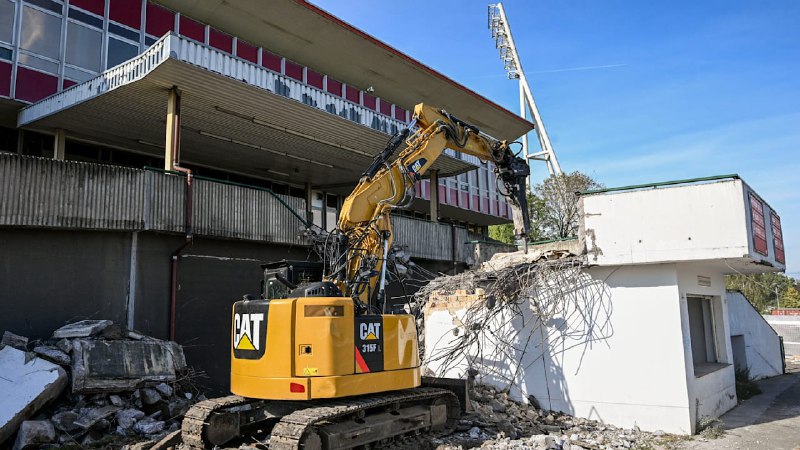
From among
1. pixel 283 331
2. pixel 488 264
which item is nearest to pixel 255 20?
pixel 488 264

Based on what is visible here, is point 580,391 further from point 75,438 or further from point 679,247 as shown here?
point 75,438

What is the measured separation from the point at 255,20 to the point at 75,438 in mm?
13601

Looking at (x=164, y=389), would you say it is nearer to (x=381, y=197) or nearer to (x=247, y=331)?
(x=247, y=331)

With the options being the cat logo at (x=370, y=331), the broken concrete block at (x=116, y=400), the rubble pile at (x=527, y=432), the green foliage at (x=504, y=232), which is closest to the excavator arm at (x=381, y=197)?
the cat logo at (x=370, y=331)

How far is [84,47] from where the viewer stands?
15.0 m

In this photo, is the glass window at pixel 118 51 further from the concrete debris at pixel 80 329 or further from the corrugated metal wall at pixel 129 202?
the concrete debris at pixel 80 329

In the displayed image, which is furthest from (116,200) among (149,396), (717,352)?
(717,352)

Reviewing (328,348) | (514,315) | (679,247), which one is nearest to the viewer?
(328,348)

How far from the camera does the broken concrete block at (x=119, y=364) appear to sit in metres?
9.15

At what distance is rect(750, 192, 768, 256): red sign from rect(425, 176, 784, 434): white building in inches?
1.0

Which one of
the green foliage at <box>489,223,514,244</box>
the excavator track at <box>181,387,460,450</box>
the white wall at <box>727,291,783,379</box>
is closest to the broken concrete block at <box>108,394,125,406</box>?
the excavator track at <box>181,387,460,450</box>

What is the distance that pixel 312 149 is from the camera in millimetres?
17844

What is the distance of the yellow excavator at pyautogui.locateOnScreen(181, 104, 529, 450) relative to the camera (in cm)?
712

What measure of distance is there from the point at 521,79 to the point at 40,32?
3004 cm
